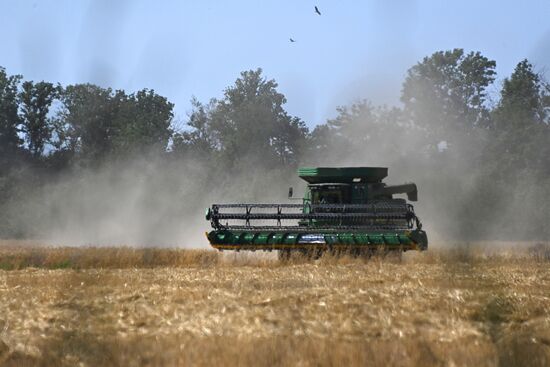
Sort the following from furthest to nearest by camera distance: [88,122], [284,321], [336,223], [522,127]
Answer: [88,122], [522,127], [336,223], [284,321]

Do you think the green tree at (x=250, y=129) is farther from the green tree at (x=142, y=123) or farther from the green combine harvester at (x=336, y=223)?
the green combine harvester at (x=336, y=223)

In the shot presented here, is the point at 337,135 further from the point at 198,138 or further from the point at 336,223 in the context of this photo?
the point at 336,223

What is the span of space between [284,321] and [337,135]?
5970 centimetres

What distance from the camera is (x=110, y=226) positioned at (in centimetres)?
6362

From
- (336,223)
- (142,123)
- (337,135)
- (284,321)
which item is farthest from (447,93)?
(284,321)

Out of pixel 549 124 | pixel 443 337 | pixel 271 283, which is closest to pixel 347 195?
pixel 271 283

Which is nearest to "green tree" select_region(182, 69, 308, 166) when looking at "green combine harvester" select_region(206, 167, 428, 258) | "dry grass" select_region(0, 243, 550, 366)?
"green combine harvester" select_region(206, 167, 428, 258)

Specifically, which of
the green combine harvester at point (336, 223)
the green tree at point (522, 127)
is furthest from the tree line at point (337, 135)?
the green combine harvester at point (336, 223)

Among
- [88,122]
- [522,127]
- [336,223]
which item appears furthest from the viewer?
[88,122]

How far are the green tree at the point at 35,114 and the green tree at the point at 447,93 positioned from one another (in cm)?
2551

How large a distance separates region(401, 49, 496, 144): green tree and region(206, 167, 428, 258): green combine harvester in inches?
1502

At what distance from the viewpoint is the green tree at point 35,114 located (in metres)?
71.6

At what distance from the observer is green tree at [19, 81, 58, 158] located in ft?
235

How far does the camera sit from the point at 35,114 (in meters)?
71.9
